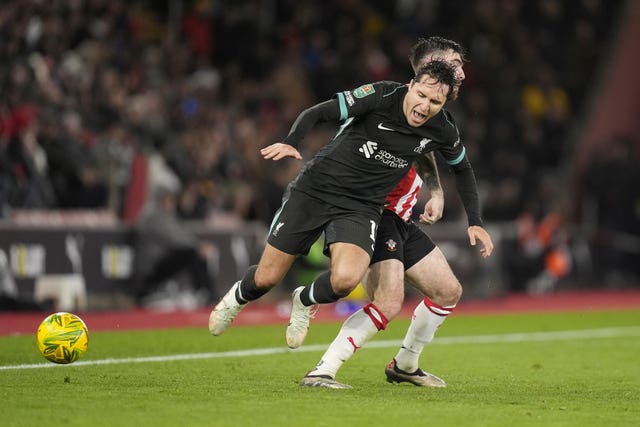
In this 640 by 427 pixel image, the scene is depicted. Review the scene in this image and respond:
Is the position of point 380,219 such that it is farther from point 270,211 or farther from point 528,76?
point 528,76

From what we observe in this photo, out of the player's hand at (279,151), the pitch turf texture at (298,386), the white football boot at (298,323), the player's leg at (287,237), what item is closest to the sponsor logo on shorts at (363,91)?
the player's hand at (279,151)

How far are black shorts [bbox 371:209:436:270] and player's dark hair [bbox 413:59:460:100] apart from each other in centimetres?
102

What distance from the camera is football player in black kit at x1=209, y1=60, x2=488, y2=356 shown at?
798 cm

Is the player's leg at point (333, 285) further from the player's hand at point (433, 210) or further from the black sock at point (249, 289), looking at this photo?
the player's hand at point (433, 210)

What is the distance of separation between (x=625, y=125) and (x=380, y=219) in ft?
63.8

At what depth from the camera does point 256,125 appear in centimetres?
1964

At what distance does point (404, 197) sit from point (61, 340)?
8.49 ft

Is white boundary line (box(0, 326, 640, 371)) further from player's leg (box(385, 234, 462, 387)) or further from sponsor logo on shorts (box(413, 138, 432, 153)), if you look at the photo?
sponsor logo on shorts (box(413, 138, 432, 153))

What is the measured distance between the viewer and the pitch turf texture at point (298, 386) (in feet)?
21.9

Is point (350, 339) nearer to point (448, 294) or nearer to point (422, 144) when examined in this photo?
point (448, 294)

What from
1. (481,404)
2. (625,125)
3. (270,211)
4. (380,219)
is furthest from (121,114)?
(625,125)

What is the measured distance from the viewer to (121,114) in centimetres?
1669

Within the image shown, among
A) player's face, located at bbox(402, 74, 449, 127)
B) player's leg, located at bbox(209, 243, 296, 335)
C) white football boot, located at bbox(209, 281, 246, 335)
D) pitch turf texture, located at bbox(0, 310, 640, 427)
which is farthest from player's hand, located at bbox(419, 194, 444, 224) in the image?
white football boot, located at bbox(209, 281, 246, 335)

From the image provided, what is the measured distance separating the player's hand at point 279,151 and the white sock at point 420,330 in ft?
5.42
